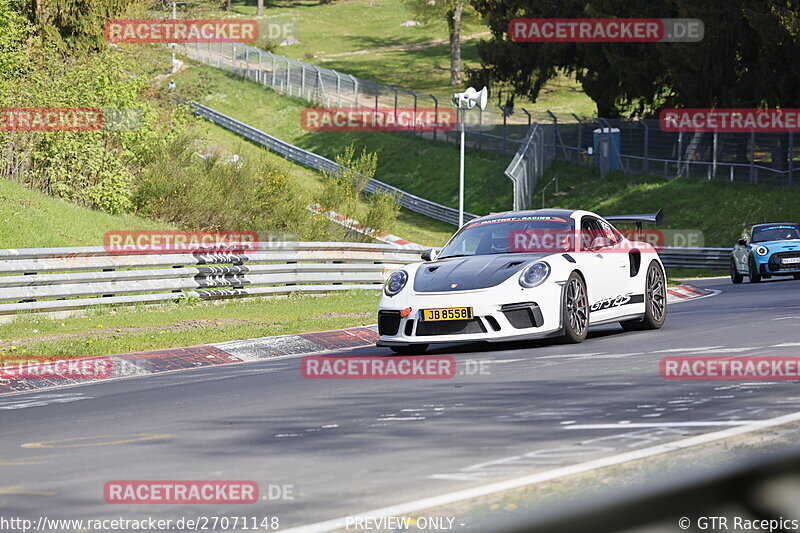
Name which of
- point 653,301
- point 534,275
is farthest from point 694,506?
point 653,301

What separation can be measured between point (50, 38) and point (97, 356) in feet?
71.8

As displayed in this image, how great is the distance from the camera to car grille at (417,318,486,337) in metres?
11.9

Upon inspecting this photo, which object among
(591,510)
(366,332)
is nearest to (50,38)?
(366,332)

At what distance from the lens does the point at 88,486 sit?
582cm

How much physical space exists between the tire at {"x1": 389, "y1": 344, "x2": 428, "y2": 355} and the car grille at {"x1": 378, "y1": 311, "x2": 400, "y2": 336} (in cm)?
19

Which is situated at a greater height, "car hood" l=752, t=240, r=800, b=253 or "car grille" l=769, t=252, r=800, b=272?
"car hood" l=752, t=240, r=800, b=253

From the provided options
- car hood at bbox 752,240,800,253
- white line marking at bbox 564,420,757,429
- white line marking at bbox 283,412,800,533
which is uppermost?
white line marking at bbox 283,412,800,533

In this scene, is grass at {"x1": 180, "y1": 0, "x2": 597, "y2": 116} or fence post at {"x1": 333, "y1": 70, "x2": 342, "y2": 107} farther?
grass at {"x1": 180, "y1": 0, "x2": 597, "y2": 116}

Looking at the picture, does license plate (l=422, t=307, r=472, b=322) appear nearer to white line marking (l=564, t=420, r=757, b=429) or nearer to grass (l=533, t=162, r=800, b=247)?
white line marking (l=564, t=420, r=757, b=429)

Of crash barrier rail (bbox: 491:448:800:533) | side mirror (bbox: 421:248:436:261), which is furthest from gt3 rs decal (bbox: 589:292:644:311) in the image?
crash barrier rail (bbox: 491:448:800:533)

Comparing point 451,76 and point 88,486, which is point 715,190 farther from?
point 451,76

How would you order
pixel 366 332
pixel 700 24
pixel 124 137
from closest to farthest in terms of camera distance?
pixel 366 332 < pixel 124 137 < pixel 700 24

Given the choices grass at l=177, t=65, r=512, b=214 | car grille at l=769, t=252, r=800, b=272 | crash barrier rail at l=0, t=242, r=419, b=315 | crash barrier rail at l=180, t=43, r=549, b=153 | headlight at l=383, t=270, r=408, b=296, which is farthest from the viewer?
crash barrier rail at l=180, t=43, r=549, b=153

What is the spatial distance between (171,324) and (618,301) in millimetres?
6316
